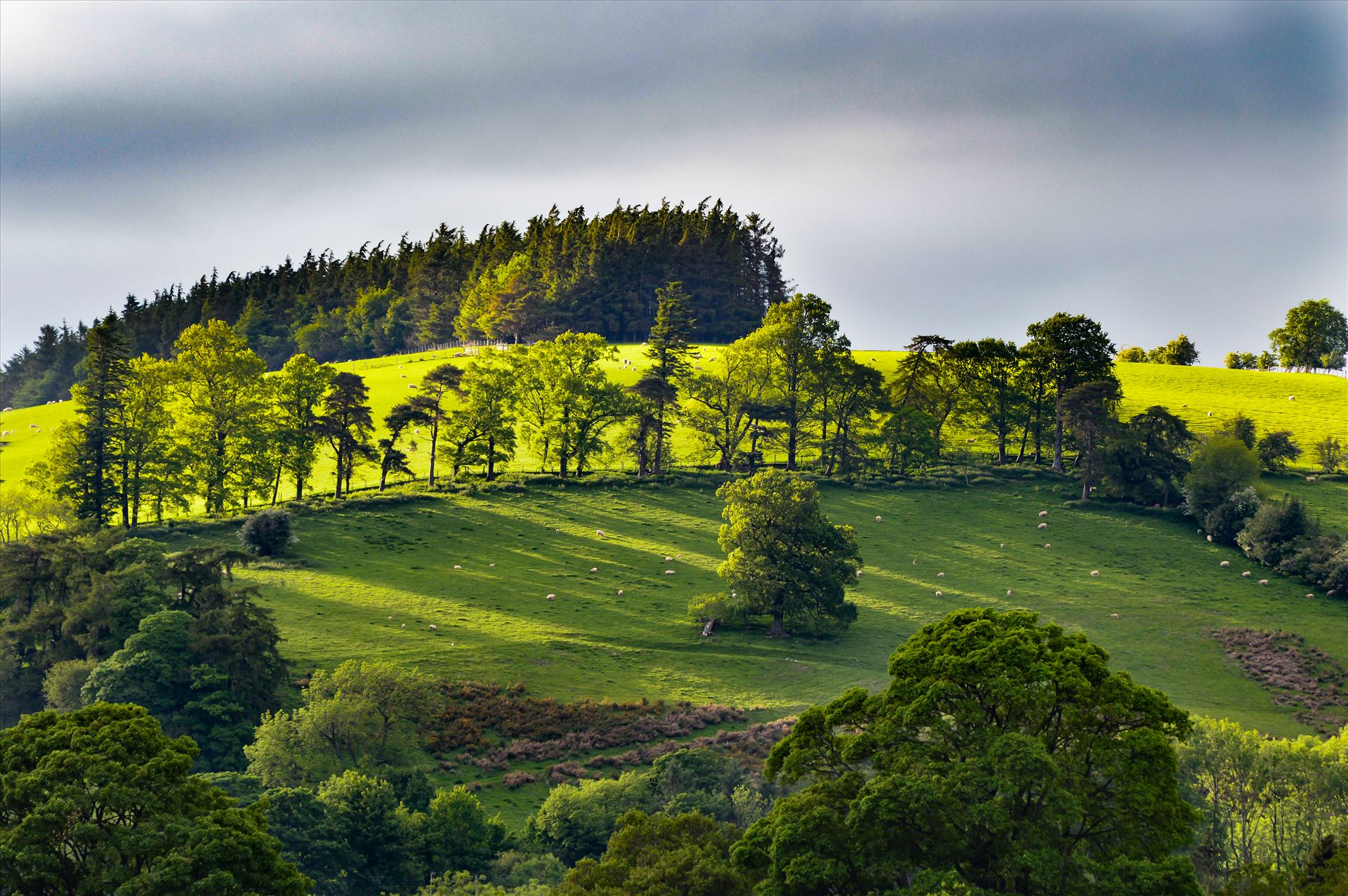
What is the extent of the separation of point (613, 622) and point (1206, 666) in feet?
106

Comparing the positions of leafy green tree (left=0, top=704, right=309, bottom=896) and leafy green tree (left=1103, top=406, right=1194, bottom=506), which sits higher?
leafy green tree (left=1103, top=406, right=1194, bottom=506)

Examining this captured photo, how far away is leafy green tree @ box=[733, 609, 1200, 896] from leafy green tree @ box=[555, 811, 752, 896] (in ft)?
3.40

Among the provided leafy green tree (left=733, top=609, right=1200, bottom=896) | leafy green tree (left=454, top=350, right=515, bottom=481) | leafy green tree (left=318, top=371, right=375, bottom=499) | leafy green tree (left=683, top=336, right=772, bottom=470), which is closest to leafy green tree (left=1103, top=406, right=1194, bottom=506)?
leafy green tree (left=683, top=336, right=772, bottom=470)

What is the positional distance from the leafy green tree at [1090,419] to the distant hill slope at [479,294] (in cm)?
6479

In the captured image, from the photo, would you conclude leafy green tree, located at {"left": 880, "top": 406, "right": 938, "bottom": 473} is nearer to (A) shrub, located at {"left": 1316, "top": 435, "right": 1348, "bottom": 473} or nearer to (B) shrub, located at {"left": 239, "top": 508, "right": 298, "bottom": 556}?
(A) shrub, located at {"left": 1316, "top": 435, "right": 1348, "bottom": 473}

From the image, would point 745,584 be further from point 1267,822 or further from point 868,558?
point 1267,822

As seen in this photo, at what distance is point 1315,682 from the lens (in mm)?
59938

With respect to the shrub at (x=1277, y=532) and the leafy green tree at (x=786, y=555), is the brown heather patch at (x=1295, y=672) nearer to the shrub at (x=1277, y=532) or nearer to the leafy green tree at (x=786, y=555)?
the shrub at (x=1277, y=532)

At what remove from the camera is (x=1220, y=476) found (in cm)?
8350

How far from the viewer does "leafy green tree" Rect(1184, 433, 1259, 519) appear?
8288 cm

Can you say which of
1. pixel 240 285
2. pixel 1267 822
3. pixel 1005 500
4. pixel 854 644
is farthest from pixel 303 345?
pixel 1267 822

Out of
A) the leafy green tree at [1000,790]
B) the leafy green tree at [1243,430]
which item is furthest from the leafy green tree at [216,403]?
the leafy green tree at [1243,430]

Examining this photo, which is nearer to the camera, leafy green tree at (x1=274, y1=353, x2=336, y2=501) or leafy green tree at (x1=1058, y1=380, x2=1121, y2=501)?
leafy green tree at (x1=274, y1=353, x2=336, y2=501)

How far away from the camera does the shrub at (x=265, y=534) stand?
232 feet
